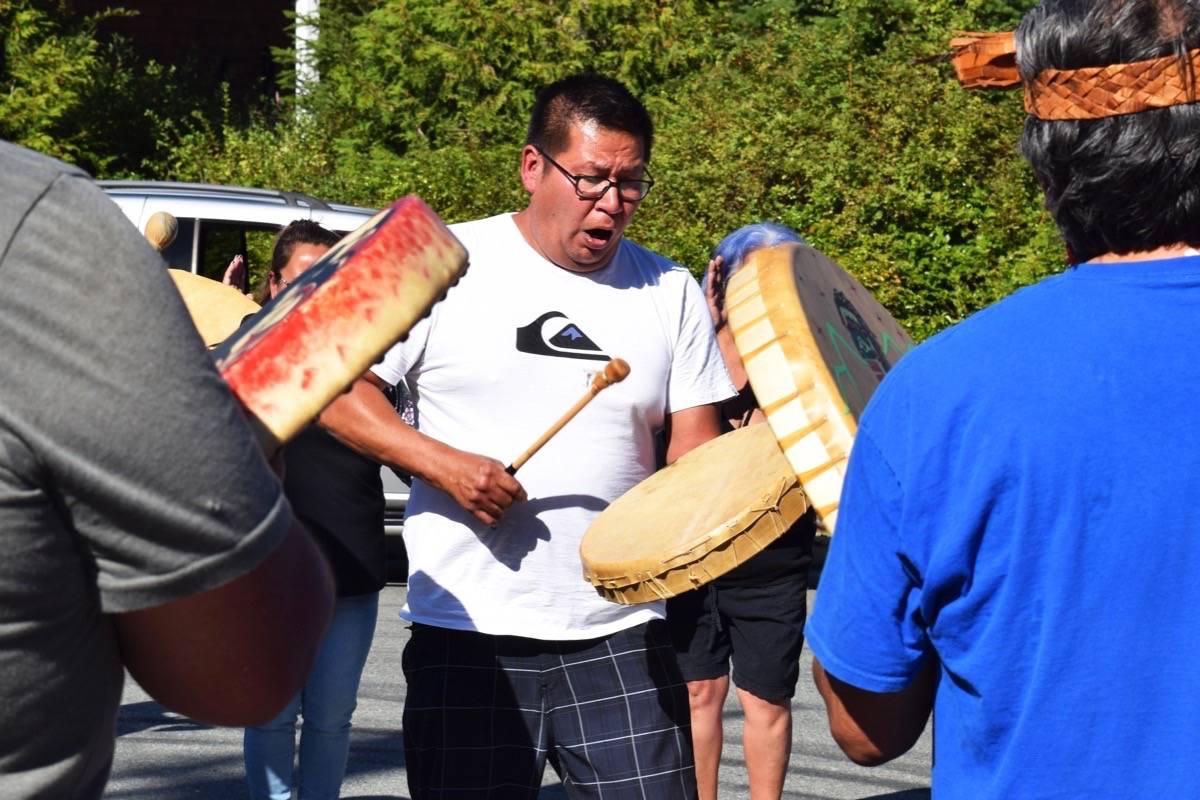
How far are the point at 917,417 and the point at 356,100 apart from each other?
14872mm

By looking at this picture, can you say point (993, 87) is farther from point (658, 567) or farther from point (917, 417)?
point (658, 567)

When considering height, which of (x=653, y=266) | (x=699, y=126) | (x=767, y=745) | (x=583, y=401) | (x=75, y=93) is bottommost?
(x=75, y=93)

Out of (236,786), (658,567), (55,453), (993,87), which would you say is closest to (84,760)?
(55,453)

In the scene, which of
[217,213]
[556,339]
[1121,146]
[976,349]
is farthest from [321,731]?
[217,213]

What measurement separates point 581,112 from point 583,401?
0.73 metres

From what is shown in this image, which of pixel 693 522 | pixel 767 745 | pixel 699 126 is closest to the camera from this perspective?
pixel 693 522

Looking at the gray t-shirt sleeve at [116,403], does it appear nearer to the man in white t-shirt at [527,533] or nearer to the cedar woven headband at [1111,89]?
the cedar woven headband at [1111,89]

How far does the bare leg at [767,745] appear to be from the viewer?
4922mm

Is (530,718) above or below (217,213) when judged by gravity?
above

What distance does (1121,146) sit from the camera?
1666 mm

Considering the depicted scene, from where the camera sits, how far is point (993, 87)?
197 cm

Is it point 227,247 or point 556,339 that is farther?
point 227,247

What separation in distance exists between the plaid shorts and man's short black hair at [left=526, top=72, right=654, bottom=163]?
110cm

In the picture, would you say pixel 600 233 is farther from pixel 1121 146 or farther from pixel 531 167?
pixel 1121 146
